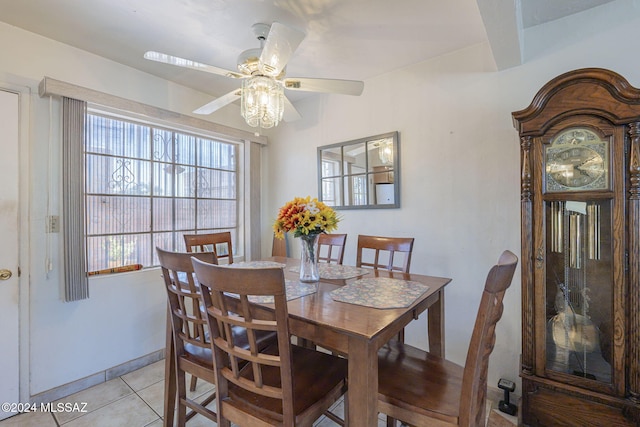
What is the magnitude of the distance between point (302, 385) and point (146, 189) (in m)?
2.22

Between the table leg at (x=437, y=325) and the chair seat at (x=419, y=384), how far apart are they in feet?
0.78

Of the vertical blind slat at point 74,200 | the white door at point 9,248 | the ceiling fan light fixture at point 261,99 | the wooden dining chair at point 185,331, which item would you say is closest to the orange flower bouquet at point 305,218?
the wooden dining chair at point 185,331

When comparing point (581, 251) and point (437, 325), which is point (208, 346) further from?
point (581, 251)

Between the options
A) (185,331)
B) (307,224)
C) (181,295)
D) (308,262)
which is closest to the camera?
(181,295)

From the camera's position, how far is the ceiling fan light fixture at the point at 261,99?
1656mm

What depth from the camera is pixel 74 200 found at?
207 centimetres

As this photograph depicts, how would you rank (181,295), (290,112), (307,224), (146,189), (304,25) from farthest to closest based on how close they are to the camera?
(146,189) < (290,112) < (304,25) < (307,224) < (181,295)

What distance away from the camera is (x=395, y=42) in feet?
6.82

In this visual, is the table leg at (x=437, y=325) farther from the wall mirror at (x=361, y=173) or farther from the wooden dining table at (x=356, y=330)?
the wall mirror at (x=361, y=173)

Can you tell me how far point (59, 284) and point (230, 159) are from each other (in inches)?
74.2

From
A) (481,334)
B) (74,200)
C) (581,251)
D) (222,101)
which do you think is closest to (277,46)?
(222,101)

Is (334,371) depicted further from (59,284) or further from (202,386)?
(59,284)

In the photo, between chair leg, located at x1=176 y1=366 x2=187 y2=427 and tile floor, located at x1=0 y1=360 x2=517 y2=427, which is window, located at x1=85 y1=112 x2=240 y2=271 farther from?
chair leg, located at x1=176 y1=366 x2=187 y2=427

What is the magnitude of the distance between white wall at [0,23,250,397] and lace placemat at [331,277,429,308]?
75.4 inches
